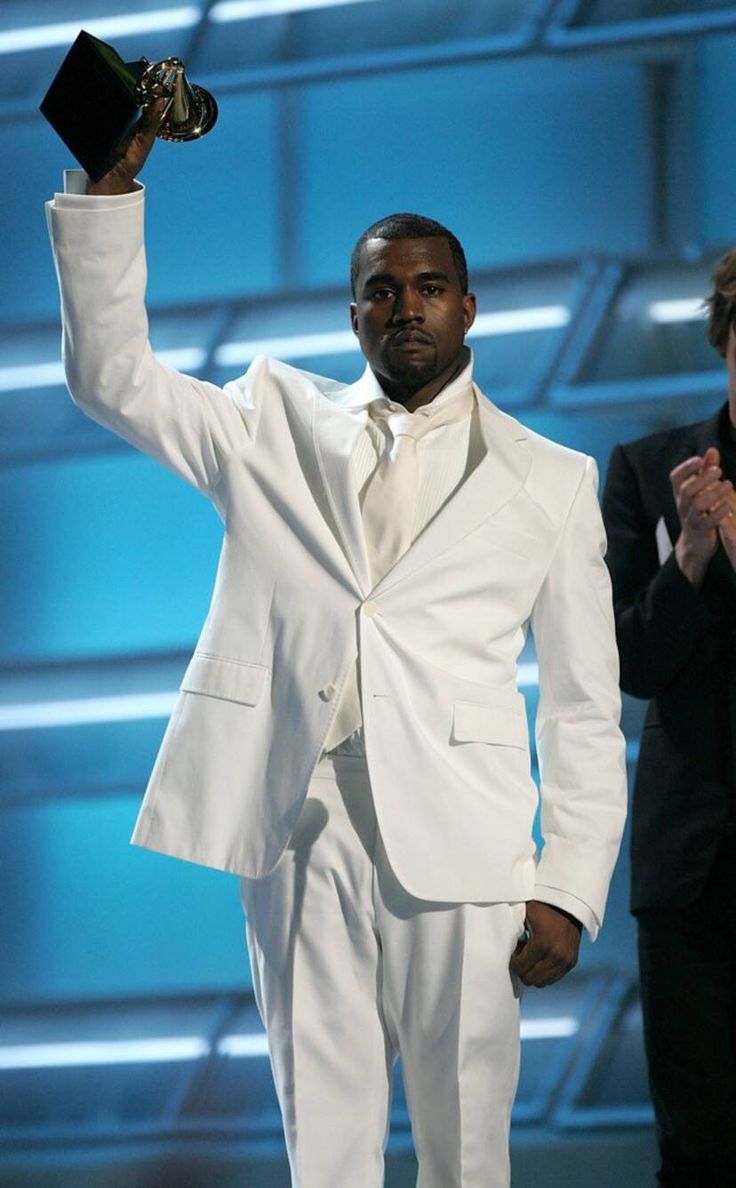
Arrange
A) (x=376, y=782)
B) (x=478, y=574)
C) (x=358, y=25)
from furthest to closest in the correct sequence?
(x=358, y=25) < (x=478, y=574) < (x=376, y=782)

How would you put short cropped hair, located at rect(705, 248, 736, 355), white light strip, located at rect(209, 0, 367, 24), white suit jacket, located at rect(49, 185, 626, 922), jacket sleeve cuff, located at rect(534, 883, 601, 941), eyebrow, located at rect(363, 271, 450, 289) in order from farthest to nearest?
white light strip, located at rect(209, 0, 367, 24), short cropped hair, located at rect(705, 248, 736, 355), eyebrow, located at rect(363, 271, 450, 289), jacket sleeve cuff, located at rect(534, 883, 601, 941), white suit jacket, located at rect(49, 185, 626, 922)

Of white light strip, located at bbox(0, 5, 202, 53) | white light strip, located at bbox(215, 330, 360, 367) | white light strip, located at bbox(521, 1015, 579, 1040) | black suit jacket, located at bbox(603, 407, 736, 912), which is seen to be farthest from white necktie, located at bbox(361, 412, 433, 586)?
white light strip, located at bbox(0, 5, 202, 53)

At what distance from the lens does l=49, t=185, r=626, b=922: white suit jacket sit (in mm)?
1886

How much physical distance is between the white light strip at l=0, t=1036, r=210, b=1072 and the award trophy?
6.10 feet

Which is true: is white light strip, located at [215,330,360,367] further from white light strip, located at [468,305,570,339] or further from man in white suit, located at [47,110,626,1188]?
man in white suit, located at [47,110,626,1188]

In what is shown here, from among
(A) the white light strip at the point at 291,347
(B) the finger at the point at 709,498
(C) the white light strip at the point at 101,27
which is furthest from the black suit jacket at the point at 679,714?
(C) the white light strip at the point at 101,27

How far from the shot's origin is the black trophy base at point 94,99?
1736 mm

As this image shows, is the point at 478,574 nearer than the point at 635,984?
Yes

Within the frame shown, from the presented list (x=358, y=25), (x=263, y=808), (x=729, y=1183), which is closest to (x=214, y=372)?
(x=358, y=25)

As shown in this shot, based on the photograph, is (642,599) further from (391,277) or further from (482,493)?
(391,277)

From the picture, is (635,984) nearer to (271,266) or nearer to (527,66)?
(271,266)

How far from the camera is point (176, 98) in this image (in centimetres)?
180

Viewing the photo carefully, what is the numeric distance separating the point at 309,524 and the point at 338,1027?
1.96 ft

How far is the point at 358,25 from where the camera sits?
325 cm
